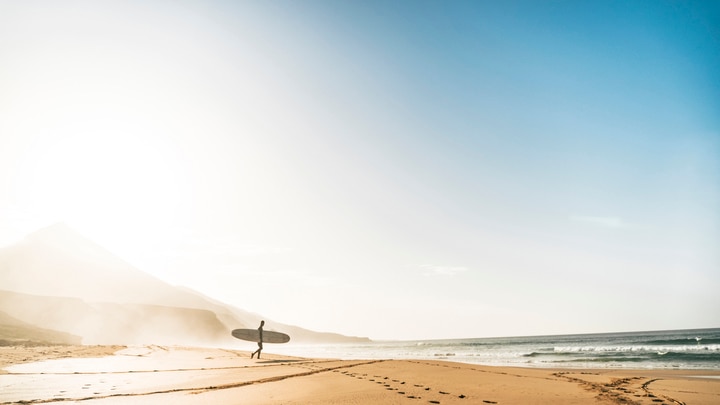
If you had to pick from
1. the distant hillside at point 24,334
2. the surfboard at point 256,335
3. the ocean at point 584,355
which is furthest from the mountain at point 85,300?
the surfboard at point 256,335

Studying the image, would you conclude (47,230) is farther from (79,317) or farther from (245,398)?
(245,398)

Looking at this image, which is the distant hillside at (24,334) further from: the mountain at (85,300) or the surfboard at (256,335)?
the surfboard at (256,335)

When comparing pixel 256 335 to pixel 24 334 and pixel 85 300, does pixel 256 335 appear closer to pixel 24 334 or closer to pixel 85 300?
pixel 24 334

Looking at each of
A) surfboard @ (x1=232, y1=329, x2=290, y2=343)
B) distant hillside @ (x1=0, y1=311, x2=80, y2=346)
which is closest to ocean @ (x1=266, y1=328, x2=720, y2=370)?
surfboard @ (x1=232, y1=329, x2=290, y2=343)

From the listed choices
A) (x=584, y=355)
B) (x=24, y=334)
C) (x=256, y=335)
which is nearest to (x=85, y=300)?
(x=24, y=334)

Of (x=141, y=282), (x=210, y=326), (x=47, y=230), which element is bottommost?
(x=210, y=326)

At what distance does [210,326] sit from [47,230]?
388 ft

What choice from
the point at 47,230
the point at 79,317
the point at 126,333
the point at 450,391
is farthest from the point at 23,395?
the point at 47,230

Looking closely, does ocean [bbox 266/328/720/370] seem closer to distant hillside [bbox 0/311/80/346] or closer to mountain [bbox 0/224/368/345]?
distant hillside [bbox 0/311/80/346]

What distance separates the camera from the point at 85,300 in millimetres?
127000

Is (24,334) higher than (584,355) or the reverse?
higher

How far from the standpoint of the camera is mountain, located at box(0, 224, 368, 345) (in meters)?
82.9

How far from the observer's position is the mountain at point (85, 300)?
82875 millimetres

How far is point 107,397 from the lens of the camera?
6.79 meters
